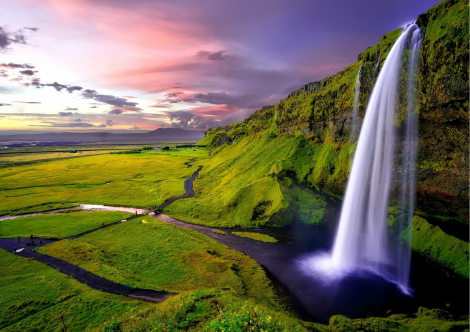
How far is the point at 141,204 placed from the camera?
6988 cm

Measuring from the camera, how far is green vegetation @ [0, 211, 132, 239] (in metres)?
48.5

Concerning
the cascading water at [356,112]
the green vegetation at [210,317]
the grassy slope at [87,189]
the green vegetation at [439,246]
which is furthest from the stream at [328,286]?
the grassy slope at [87,189]

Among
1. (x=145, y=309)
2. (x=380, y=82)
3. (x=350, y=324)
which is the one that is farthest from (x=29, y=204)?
(x=380, y=82)

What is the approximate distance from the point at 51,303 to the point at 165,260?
14.8 m

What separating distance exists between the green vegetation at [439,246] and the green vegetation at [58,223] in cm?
6290

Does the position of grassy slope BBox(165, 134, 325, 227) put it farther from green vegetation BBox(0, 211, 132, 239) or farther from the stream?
green vegetation BBox(0, 211, 132, 239)

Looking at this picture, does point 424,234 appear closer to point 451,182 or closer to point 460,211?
point 460,211

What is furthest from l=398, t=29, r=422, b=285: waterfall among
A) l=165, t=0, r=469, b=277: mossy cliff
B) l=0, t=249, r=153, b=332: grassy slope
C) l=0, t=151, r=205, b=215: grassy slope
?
l=0, t=151, r=205, b=215: grassy slope

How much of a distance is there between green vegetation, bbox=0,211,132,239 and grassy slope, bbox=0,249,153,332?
54.1 feet

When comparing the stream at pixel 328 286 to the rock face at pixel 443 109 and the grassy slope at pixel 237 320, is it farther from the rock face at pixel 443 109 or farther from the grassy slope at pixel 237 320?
the rock face at pixel 443 109

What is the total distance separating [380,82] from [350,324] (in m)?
36.7

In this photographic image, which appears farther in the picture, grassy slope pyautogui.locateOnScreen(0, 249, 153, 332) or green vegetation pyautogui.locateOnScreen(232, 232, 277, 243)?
green vegetation pyautogui.locateOnScreen(232, 232, 277, 243)

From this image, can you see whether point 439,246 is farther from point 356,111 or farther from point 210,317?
point 210,317

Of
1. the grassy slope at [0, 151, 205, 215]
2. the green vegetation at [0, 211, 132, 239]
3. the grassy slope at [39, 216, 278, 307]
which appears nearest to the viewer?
the grassy slope at [39, 216, 278, 307]
